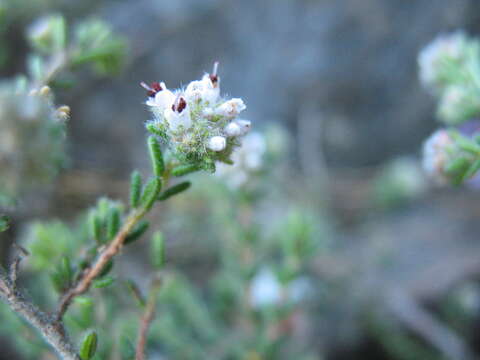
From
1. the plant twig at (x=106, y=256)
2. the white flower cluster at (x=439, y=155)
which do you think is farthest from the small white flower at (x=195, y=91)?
the white flower cluster at (x=439, y=155)

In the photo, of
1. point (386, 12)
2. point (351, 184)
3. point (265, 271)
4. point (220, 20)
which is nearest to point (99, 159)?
point (220, 20)

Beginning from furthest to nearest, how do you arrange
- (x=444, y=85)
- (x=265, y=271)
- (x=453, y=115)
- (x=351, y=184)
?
(x=351, y=184), (x=265, y=271), (x=444, y=85), (x=453, y=115)

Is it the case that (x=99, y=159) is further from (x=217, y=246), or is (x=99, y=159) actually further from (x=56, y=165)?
(x=56, y=165)

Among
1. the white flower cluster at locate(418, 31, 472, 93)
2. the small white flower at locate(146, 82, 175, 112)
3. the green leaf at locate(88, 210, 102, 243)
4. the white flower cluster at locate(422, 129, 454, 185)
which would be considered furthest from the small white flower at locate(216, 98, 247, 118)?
the white flower cluster at locate(418, 31, 472, 93)

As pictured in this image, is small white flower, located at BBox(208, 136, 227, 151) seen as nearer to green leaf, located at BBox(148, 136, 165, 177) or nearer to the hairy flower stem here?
green leaf, located at BBox(148, 136, 165, 177)

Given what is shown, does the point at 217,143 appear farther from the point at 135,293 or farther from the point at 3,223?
the point at 135,293

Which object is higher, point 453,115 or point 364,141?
point 364,141
